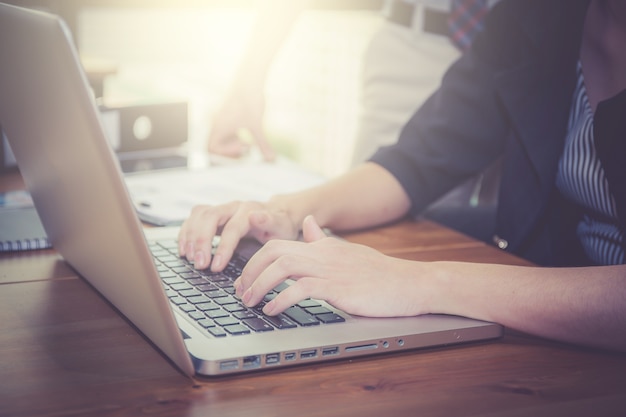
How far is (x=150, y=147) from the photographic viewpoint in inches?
64.5

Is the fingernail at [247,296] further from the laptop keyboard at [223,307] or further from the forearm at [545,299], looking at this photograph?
the forearm at [545,299]

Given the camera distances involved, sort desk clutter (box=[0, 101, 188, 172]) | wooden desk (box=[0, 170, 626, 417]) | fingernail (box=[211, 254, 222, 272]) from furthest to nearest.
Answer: desk clutter (box=[0, 101, 188, 172]), fingernail (box=[211, 254, 222, 272]), wooden desk (box=[0, 170, 626, 417])

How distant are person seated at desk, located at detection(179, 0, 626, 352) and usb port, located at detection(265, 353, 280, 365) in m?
0.07

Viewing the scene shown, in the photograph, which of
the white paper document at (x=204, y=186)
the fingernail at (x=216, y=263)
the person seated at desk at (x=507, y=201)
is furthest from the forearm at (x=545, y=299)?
the white paper document at (x=204, y=186)

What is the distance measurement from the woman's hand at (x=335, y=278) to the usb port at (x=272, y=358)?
74 mm

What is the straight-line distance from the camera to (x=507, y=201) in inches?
51.7

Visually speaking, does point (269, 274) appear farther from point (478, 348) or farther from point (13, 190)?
point (13, 190)

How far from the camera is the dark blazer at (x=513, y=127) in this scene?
121 cm

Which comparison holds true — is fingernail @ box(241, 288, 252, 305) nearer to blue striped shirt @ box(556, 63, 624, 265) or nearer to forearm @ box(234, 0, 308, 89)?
blue striped shirt @ box(556, 63, 624, 265)

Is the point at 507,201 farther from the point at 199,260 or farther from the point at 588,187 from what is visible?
the point at 199,260

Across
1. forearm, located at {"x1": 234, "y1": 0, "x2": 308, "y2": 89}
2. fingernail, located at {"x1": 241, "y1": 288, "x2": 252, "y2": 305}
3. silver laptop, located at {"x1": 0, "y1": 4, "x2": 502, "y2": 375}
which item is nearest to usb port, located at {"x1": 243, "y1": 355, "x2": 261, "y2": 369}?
silver laptop, located at {"x1": 0, "y1": 4, "x2": 502, "y2": 375}

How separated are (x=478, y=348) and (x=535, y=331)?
66 mm

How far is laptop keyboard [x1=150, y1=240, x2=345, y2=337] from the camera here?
721 mm

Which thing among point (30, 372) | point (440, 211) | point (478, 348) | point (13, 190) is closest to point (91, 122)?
point (30, 372)
